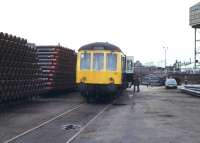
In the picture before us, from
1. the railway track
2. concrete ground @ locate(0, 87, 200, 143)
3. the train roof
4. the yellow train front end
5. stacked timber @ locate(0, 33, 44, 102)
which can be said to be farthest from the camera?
the train roof

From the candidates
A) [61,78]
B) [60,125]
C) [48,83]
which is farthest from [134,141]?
[61,78]

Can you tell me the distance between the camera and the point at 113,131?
1296 centimetres

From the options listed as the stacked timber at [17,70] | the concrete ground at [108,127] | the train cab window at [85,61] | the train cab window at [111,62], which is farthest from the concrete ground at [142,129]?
the train cab window at [85,61]

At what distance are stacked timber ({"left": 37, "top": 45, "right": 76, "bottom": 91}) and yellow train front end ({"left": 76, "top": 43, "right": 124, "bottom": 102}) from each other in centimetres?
419

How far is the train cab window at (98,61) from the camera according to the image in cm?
2459

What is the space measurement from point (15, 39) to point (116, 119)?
874 cm

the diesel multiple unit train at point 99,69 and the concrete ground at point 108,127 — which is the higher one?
the diesel multiple unit train at point 99,69

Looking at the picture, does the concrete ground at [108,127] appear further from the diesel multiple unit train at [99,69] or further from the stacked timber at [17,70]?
the diesel multiple unit train at [99,69]

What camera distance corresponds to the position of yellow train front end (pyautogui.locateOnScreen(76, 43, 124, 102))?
2423cm

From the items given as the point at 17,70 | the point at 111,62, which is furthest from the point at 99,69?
the point at 17,70

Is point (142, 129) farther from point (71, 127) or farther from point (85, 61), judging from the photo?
point (85, 61)

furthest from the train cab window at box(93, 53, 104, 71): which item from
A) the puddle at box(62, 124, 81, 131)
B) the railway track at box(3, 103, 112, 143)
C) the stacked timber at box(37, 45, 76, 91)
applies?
the puddle at box(62, 124, 81, 131)

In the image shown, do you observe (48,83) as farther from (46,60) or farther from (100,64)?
(100,64)

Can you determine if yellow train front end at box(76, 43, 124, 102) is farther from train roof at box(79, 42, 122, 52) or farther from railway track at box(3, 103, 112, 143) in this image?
railway track at box(3, 103, 112, 143)
